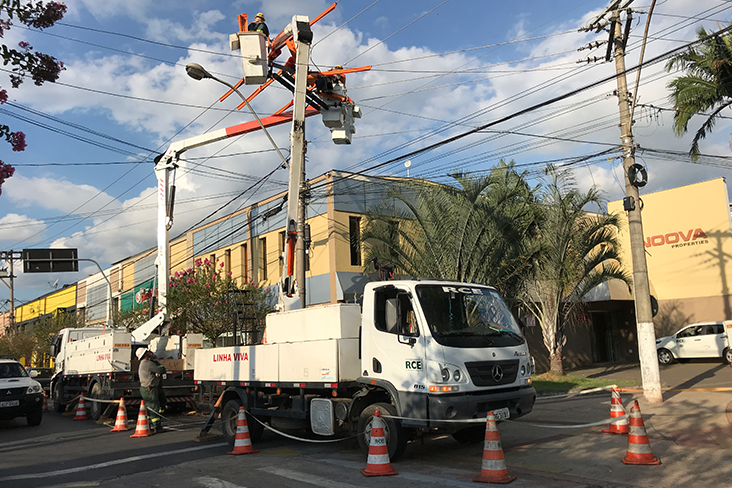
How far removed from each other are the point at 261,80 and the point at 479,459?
8827mm

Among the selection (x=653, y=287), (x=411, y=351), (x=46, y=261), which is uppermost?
(x=46, y=261)

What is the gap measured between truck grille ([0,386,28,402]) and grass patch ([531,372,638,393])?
13.5 meters

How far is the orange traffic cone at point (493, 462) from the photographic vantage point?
664cm

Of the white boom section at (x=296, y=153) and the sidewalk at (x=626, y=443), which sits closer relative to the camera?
the sidewalk at (x=626, y=443)

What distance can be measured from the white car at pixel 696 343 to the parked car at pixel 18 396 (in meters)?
20.8

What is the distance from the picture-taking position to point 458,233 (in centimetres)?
1664

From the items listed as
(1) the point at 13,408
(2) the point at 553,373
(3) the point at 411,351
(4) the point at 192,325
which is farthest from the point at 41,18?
(2) the point at 553,373

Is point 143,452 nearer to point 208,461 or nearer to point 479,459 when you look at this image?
point 208,461

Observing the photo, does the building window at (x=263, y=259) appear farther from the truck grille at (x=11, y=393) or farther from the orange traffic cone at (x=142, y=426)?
the orange traffic cone at (x=142, y=426)

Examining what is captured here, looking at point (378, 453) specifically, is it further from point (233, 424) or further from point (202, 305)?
point (202, 305)

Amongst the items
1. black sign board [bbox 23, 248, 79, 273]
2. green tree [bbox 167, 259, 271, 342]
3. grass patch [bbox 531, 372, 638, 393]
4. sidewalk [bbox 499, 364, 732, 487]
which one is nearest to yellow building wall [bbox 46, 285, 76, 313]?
black sign board [bbox 23, 248, 79, 273]

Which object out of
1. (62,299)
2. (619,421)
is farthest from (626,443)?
(62,299)

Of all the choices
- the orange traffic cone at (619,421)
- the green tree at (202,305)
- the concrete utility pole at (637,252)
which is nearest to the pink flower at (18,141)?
the orange traffic cone at (619,421)

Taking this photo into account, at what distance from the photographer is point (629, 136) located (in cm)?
1391
